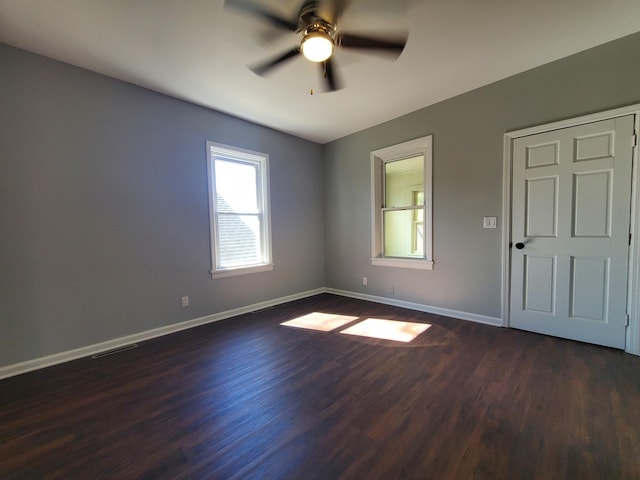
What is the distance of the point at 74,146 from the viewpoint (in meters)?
2.48

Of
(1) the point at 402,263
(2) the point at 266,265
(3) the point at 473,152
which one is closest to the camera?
(3) the point at 473,152

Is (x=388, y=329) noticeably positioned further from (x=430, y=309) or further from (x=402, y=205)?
(x=402, y=205)

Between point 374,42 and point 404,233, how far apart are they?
9.17 feet

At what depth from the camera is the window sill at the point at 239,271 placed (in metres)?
3.50

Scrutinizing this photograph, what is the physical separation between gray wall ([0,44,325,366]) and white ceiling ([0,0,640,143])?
0.32m

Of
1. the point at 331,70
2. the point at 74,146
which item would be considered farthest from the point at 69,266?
the point at 331,70

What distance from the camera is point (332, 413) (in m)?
1.70

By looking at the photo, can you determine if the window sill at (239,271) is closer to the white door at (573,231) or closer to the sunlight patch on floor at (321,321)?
the sunlight patch on floor at (321,321)

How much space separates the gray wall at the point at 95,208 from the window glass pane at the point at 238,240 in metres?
0.25

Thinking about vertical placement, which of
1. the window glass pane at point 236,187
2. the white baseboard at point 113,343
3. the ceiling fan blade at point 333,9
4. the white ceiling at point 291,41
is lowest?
the white baseboard at point 113,343

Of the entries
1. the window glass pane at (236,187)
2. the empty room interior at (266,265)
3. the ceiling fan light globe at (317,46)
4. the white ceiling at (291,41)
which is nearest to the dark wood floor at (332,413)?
the empty room interior at (266,265)

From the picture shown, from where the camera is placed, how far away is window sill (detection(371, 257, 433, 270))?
11.9ft

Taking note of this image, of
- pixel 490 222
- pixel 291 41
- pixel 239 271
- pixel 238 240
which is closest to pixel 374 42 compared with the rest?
pixel 291 41

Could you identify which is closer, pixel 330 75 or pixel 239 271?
pixel 330 75
